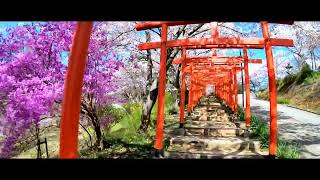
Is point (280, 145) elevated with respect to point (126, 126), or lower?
lower

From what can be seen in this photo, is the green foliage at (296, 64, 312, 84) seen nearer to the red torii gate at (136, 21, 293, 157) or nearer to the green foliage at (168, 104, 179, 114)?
the green foliage at (168, 104, 179, 114)

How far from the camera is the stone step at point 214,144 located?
883 cm

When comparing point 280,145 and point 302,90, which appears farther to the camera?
point 302,90

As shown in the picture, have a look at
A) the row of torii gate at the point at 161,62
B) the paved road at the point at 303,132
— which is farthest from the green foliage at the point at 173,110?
the paved road at the point at 303,132

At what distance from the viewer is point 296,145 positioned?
32.2 ft

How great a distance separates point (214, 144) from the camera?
9039 mm

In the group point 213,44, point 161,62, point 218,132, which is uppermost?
point 213,44

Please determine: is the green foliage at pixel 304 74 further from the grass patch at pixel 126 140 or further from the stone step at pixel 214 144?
the stone step at pixel 214 144

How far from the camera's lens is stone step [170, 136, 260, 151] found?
8.83 metres

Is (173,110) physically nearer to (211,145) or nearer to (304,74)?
(211,145)

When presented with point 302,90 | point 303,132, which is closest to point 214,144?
point 303,132
